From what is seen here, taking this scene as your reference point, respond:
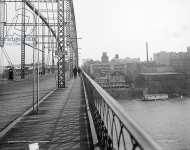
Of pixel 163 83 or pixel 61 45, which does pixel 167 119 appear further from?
pixel 61 45

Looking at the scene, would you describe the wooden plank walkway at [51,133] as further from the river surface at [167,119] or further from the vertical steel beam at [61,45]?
the river surface at [167,119]

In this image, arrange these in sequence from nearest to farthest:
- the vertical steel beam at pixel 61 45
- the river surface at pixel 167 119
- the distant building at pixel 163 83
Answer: the vertical steel beam at pixel 61 45, the river surface at pixel 167 119, the distant building at pixel 163 83

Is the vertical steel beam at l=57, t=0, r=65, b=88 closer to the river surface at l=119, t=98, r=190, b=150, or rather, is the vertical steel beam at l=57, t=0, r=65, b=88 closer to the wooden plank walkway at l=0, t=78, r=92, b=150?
the wooden plank walkway at l=0, t=78, r=92, b=150

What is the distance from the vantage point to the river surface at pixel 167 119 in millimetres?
30419

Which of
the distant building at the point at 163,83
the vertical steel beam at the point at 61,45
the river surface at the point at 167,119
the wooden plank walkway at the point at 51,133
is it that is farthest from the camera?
the distant building at the point at 163,83

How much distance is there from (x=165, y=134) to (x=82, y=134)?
1215 inches

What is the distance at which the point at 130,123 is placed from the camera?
0.98m

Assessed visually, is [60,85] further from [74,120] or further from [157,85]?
[157,85]

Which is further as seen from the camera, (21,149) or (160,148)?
(21,149)

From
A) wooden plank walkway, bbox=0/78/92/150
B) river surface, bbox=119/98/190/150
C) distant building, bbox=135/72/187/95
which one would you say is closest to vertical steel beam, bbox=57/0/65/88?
wooden plank walkway, bbox=0/78/92/150

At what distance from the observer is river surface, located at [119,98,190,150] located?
3042cm

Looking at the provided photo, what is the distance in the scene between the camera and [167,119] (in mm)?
36031

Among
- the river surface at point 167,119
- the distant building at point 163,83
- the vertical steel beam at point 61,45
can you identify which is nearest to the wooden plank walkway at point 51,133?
the vertical steel beam at point 61,45

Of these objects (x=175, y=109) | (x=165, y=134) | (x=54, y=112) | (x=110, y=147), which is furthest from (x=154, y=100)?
(x=110, y=147)
